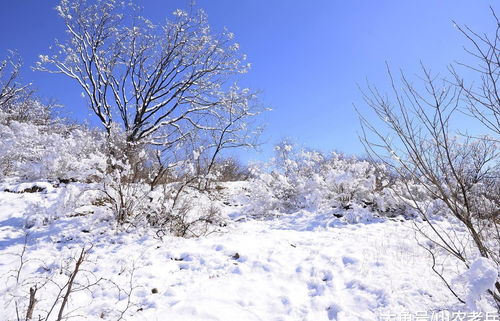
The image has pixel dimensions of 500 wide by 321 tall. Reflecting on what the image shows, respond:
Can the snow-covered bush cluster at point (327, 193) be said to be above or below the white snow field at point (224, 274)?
above

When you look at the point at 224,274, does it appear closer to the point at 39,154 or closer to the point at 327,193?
the point at 327,193

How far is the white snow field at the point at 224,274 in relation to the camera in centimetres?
305

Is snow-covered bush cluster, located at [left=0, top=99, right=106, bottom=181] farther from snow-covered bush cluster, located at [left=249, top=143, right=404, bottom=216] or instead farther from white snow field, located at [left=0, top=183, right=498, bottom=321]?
snow-covered bush cluster, located at [left=249, top=143, right=404, bottom=216]

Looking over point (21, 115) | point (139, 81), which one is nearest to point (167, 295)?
point (139, 81)

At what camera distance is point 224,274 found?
4.00 meters

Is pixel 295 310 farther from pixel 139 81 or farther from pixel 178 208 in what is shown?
pixel 139 81

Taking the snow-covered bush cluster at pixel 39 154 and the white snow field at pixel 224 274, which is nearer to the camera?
the white snow field at pixel 224 274

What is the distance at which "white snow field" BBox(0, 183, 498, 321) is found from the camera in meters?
3.05

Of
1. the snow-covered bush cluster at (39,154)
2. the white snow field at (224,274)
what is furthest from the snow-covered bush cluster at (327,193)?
the snow-covered bush cluster at (39,154)

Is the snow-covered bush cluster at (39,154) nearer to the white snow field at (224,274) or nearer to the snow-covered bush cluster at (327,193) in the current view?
the white snow field at (224,274)

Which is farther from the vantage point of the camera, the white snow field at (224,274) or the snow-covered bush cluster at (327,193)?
the snow-covered bush cluster at (327,193)

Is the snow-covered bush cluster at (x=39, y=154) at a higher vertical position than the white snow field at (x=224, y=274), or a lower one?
higher

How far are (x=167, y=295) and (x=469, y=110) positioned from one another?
11.7 feet

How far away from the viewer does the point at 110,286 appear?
352 centimetres
